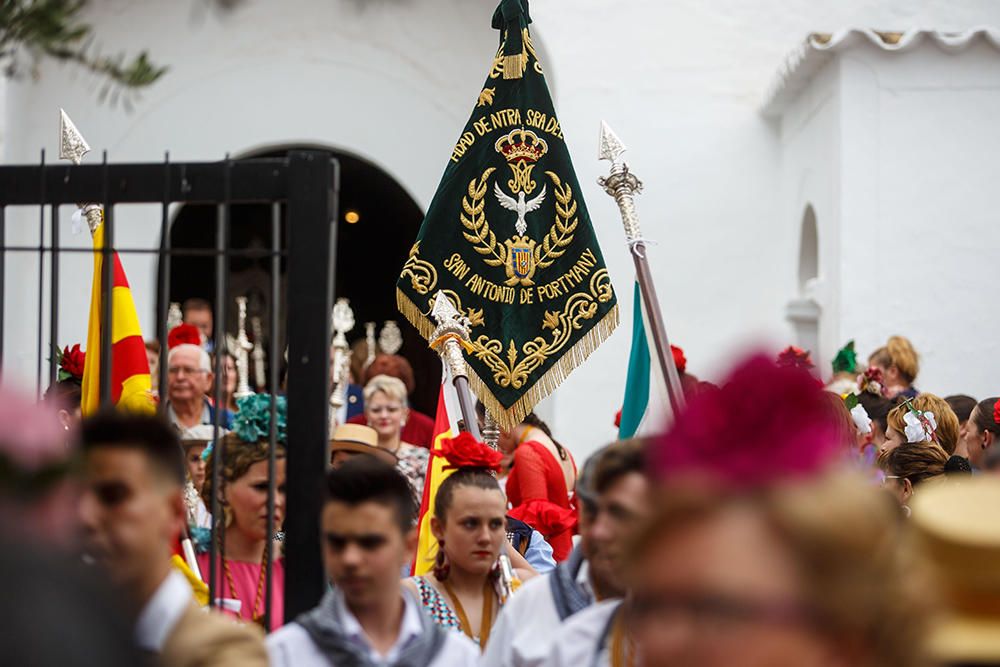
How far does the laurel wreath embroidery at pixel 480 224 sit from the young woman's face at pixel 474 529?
5.53 feet

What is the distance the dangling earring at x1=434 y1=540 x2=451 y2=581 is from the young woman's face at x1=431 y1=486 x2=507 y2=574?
0.02 meters

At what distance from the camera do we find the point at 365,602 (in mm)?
3330

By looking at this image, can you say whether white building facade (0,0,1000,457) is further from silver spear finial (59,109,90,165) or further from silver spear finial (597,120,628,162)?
silver spear finial (59,109,90,165)

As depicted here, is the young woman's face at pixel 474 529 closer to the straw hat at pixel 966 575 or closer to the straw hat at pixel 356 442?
the straw hat at pixel 356 442

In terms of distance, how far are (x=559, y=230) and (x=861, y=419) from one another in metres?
1.71

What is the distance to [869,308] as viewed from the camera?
11039 millimetres

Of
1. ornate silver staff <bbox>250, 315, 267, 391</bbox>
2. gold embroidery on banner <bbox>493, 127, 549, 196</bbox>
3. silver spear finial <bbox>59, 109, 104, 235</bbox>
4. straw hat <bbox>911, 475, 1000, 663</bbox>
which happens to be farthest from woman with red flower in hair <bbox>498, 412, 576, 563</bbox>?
ornate silver staff <bbox>250, 315, 267, 391</bbox>

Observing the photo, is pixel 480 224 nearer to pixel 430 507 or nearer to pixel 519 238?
pixel 519 238

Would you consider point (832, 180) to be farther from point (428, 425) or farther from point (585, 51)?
point (428, 425)

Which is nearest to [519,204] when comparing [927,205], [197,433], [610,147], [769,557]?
[610,147]

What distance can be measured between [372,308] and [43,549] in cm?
1589

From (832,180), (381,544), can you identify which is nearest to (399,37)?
(832,180)

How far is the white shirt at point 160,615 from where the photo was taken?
2.75m

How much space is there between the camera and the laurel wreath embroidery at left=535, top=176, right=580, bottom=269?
6.55 m
